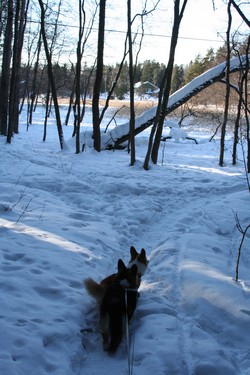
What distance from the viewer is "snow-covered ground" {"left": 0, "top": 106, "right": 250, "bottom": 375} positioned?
3.23 metres

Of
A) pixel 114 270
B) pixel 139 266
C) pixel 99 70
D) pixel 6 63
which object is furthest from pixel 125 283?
pixel 6 63

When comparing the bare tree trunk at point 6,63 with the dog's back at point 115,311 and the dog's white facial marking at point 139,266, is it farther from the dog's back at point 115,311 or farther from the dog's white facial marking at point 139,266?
the dog's back at point 115,311

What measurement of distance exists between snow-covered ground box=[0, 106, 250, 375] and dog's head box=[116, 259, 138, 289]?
47 centimetres

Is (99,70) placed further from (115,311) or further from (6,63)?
(115,311)

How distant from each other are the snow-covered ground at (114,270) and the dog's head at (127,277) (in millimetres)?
467

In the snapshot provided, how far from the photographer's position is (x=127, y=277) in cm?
399

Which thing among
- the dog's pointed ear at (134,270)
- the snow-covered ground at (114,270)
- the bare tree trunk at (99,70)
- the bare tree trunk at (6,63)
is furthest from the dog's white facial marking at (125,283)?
the bare tree trunk at (6,63)

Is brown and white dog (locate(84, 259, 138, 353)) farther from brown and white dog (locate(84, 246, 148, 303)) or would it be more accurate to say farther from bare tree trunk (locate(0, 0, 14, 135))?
bare tree trunk (locate(0, 0, 14, 135))

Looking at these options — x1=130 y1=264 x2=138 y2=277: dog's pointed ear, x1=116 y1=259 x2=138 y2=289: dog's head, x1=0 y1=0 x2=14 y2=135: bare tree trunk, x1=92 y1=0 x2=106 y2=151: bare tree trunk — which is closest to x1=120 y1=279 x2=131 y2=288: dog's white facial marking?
x1=116 y1=259 x2=138 y2=289: dog's head

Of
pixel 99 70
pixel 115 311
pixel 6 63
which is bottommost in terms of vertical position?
pixel 115 311

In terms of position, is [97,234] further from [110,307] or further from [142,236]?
[110,307]

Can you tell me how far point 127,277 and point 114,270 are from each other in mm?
1410

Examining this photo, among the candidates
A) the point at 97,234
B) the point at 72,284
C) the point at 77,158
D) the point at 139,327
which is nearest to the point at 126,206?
the point at 97,234

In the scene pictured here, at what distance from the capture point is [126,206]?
8.70 m
